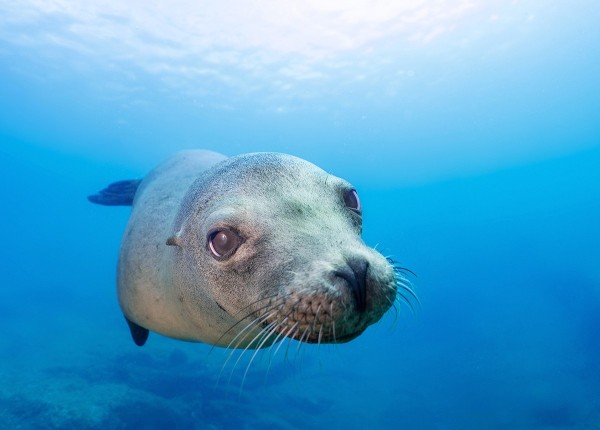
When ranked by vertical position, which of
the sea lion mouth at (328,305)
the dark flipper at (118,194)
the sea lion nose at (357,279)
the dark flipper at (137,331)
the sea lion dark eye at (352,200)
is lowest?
the dark flipper at (137,331)

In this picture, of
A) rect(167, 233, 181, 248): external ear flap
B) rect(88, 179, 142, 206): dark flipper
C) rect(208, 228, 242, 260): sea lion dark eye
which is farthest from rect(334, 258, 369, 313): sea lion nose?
rect(88, 179, 142, 206): dark flipper

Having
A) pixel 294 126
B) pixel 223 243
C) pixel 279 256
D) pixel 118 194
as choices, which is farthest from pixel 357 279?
pixel 294 126

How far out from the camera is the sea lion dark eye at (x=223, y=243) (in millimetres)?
2002

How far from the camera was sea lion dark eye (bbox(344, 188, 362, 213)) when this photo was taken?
229 cm

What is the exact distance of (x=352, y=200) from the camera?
2.31 m

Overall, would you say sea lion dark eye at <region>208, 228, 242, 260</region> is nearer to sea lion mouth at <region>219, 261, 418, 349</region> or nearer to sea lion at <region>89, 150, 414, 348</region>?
sea lion at <region>89, 150, 414, 348</region>

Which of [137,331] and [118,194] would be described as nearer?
[137,331]

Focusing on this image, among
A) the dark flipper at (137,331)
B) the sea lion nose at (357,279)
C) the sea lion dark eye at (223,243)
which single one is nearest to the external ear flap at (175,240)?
the sea lion dark eye at (223,243)

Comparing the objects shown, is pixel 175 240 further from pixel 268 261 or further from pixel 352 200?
pixel 352 200

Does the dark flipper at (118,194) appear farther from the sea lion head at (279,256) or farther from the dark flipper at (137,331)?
the sea lion head at (279,256)

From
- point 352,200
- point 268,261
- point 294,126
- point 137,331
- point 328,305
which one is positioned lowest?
point 137,331

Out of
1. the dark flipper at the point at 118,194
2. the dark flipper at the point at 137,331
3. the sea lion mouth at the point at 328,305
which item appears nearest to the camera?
the sea lion mouth at the point at 328,305

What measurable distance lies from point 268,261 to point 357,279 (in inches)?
17.7

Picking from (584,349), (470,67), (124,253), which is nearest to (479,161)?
(470,67)
